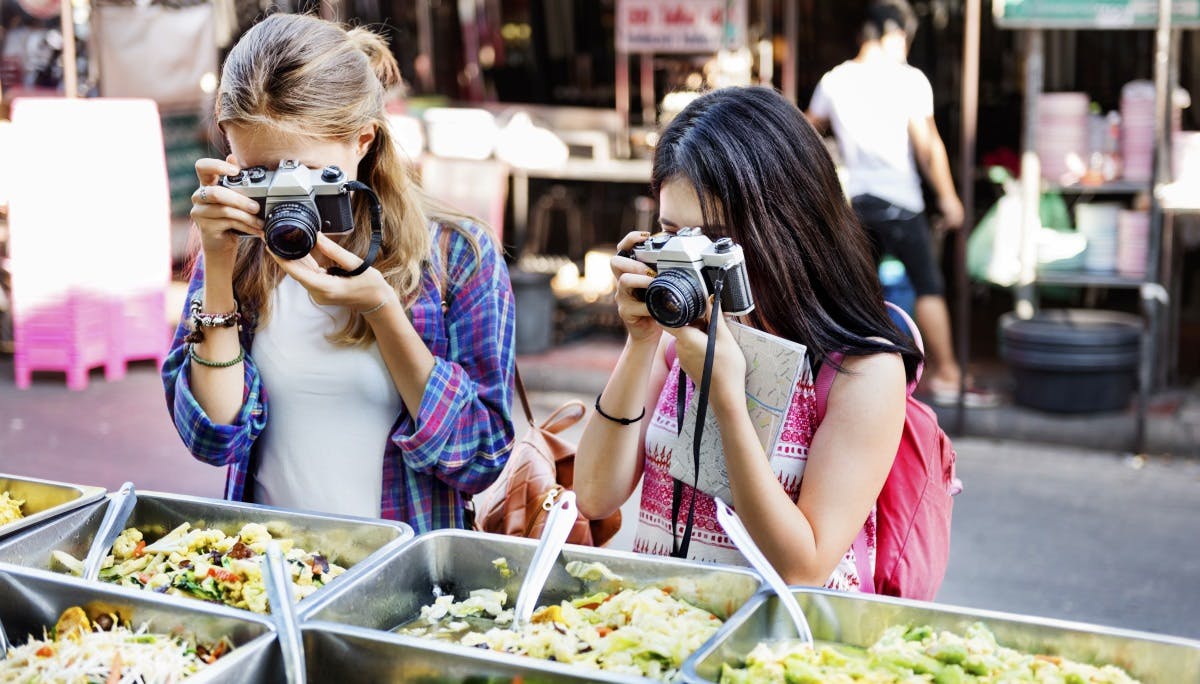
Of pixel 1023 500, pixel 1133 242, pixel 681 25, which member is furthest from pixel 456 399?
pixel 681 25

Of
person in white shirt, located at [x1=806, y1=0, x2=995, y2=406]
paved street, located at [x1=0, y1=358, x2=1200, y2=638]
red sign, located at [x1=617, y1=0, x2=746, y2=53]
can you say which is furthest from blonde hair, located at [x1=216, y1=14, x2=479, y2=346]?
red sign, located at [x1=617, y1=0, x2=746, y2=53]

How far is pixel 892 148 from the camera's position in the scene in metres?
6.62

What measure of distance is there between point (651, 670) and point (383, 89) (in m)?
1.25

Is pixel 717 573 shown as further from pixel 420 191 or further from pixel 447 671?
pixel 420 191

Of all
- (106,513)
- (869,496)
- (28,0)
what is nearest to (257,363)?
(106,513)

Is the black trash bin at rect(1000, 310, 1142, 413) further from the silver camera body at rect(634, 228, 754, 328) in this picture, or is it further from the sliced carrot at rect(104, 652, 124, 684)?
the sliced carrot at rect(104, 652, 124, 684)

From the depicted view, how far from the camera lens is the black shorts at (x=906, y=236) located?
668 centimetres

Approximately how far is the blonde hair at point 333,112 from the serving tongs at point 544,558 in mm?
567

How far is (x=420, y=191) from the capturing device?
2416 millimetres

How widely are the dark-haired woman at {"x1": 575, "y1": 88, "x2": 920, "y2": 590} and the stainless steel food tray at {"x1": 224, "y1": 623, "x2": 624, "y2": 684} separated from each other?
52 cm

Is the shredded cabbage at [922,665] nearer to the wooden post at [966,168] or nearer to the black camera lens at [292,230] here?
the black camera lens at [292,230]

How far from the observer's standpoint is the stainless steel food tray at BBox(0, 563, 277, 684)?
1604mm

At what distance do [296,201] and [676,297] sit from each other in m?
0.64

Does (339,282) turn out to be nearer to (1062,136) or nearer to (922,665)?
(922,665)
